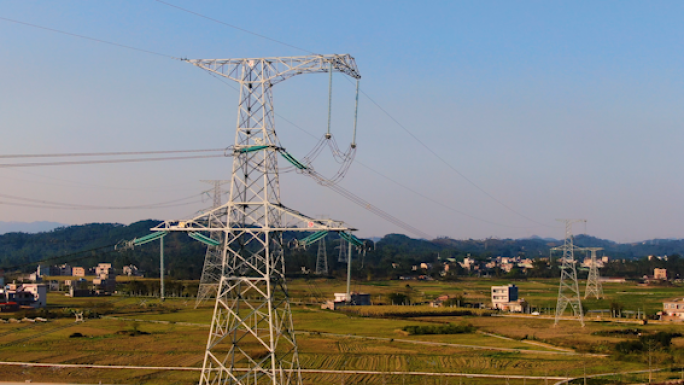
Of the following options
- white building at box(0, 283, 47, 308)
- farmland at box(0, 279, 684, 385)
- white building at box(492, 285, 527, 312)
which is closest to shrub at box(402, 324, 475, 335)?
farmland at box(0, 279, 684, 385)

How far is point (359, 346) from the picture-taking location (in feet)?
168

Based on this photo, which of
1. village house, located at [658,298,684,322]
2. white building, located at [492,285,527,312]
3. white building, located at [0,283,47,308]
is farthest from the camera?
white building, located at [492,285,527,312]

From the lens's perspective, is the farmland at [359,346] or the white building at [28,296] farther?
the white building at [28,296]

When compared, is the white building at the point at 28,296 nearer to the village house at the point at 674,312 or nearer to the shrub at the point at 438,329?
the shrub at the point at 438,329

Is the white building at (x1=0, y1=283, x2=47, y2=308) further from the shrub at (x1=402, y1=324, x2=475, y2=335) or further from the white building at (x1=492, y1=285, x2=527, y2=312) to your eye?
the white building at (x1=492, y1=285, x2=527, y2=312)

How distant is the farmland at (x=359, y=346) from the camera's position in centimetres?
3897

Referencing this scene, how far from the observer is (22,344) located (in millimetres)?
51562

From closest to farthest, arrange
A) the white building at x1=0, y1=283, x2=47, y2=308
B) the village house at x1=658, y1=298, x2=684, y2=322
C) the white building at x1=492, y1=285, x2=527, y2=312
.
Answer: the village house at x1=658, y1=298, x2=684, y2=322 < the white building at x1=0, y1=283, x2=47, y2=308 < the white building at x1=492, y1=285, x2=527, y2=312

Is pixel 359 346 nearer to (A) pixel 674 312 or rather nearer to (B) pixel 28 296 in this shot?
(A) pixel 674 312

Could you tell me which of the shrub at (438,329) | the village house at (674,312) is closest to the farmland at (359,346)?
the shrub at (438,329)

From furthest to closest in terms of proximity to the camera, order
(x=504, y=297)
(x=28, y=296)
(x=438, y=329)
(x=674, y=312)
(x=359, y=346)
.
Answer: (x=504, y=297)
(x=28, y=296)
(x=674, y=312)
(x=438, y=329)
(x=359, y=346)

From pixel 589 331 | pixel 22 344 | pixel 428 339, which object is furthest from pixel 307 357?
pixel 589 331

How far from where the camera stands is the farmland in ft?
128

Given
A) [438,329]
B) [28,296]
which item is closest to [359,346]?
[438,329]
